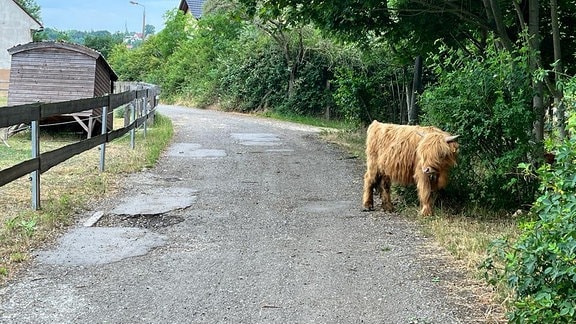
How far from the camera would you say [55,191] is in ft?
27.7

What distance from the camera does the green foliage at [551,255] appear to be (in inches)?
135

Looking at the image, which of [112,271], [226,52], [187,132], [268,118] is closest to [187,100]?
[226,52]

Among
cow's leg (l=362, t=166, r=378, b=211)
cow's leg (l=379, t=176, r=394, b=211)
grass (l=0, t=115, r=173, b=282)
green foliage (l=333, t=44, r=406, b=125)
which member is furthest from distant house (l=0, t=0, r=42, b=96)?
cow's leg (l=379, t=176, r=394, b=211)

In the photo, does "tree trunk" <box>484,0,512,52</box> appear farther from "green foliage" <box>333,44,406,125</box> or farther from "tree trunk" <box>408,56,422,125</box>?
"green foliage" <box>333,44,406,125</box>

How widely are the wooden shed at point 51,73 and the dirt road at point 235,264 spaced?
7.72 meters

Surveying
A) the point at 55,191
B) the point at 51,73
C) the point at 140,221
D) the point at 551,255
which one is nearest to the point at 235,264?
the point at 140,221

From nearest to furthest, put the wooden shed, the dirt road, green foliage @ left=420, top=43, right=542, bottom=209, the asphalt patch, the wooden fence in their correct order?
the dirt road → the asphalt patch → the wooden fence → green foliage @ left=420, top=43, right=542, bottom=209 → the wooden shed

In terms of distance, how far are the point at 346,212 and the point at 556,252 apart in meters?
4.69

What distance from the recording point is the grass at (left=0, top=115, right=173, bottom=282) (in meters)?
6.00

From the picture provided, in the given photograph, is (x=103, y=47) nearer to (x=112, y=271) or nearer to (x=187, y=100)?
(x=187, y=100)

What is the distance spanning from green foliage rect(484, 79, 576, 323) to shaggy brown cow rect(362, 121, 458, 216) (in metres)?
3.48

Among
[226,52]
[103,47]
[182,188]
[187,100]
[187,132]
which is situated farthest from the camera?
[103,47]

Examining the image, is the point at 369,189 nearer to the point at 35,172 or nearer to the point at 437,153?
the point at 437,153

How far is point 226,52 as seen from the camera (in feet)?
111
